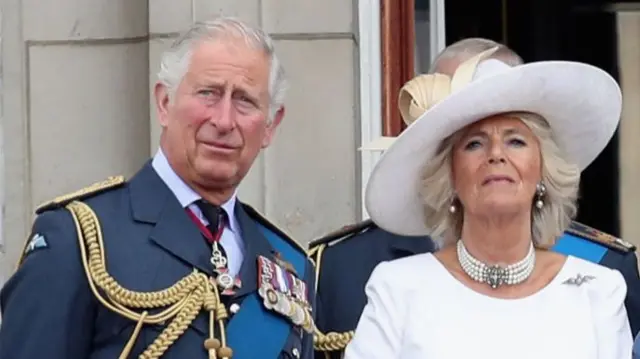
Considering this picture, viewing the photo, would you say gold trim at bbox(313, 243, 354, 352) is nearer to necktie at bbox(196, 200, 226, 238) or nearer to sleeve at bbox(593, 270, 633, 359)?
necktie at bbox(196, 200, 226, 238)

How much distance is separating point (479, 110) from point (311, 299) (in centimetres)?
59

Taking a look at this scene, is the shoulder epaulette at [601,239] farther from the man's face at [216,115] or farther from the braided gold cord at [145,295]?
Answer: the braided gold cord at [145,295]

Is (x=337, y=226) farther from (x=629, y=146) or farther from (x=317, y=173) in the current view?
(x=629, y=146)

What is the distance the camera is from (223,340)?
8.52 ft

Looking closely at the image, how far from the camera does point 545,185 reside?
263 cm

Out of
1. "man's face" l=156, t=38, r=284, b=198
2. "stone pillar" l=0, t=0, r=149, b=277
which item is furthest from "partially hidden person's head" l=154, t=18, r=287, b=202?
"stone pillar" l=0, t=0, r=149, b=277

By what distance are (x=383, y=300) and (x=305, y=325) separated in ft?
0.96

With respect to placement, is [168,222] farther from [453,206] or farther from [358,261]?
[358,261]

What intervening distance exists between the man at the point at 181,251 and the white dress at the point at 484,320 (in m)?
0.24

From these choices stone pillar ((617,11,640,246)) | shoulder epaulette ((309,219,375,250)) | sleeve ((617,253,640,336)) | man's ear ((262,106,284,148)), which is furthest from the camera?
stone pillar ((617,11,640,246))

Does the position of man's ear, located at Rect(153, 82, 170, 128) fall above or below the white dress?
above

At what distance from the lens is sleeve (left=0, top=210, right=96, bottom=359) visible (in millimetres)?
2496

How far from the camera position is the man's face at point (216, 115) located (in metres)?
2.64

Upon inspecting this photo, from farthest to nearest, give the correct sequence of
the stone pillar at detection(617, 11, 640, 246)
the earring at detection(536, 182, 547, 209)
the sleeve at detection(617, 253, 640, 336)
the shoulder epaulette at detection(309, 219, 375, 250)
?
the stone pillar at detection(617, 11, 640, 246), the shoulder epaulette at detection(309, 219, 375, 250), the sleeve at detection(617, 253, 640, 336), the earring at detection(536, 182, 547, 209)
